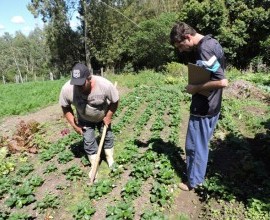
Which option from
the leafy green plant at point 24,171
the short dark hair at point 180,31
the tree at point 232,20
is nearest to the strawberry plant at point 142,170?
the leafy green plant at point 24,171

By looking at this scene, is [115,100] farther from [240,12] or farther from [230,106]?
[240,12]

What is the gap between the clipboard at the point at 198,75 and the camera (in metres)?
3.94

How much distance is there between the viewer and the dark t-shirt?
12.6ft

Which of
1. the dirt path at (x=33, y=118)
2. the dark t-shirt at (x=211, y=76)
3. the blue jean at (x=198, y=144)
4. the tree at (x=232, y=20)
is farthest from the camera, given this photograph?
the tree at (x=232, y=20)

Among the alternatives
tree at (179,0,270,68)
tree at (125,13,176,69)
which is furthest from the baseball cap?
tree at (125,13,176,69)

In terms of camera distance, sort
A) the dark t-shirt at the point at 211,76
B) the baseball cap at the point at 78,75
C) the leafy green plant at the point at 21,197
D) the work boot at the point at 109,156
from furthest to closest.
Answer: the work boot at the point at 109,156, the leafy green plant at the point at 21,197, the baseball cap at the point at 78,75, the dark t-shirt at the point at 211,76

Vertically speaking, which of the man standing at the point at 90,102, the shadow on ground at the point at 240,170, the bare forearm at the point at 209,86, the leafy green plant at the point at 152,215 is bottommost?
the leafy green plant at the point at 152,215

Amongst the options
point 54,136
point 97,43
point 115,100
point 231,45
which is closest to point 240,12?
point 231,45

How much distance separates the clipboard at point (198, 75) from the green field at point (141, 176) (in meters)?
1.49

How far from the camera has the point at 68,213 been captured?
15.2 ft

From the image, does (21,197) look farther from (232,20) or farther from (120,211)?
(232,20)

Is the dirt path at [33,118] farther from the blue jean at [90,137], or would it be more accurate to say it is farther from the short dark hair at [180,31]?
the short dark hair at [180,31]

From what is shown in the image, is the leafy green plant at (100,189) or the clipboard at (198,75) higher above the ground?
the clipboard at (198,75)

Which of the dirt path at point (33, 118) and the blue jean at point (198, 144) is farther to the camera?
the dirt path at point (33, 118)
